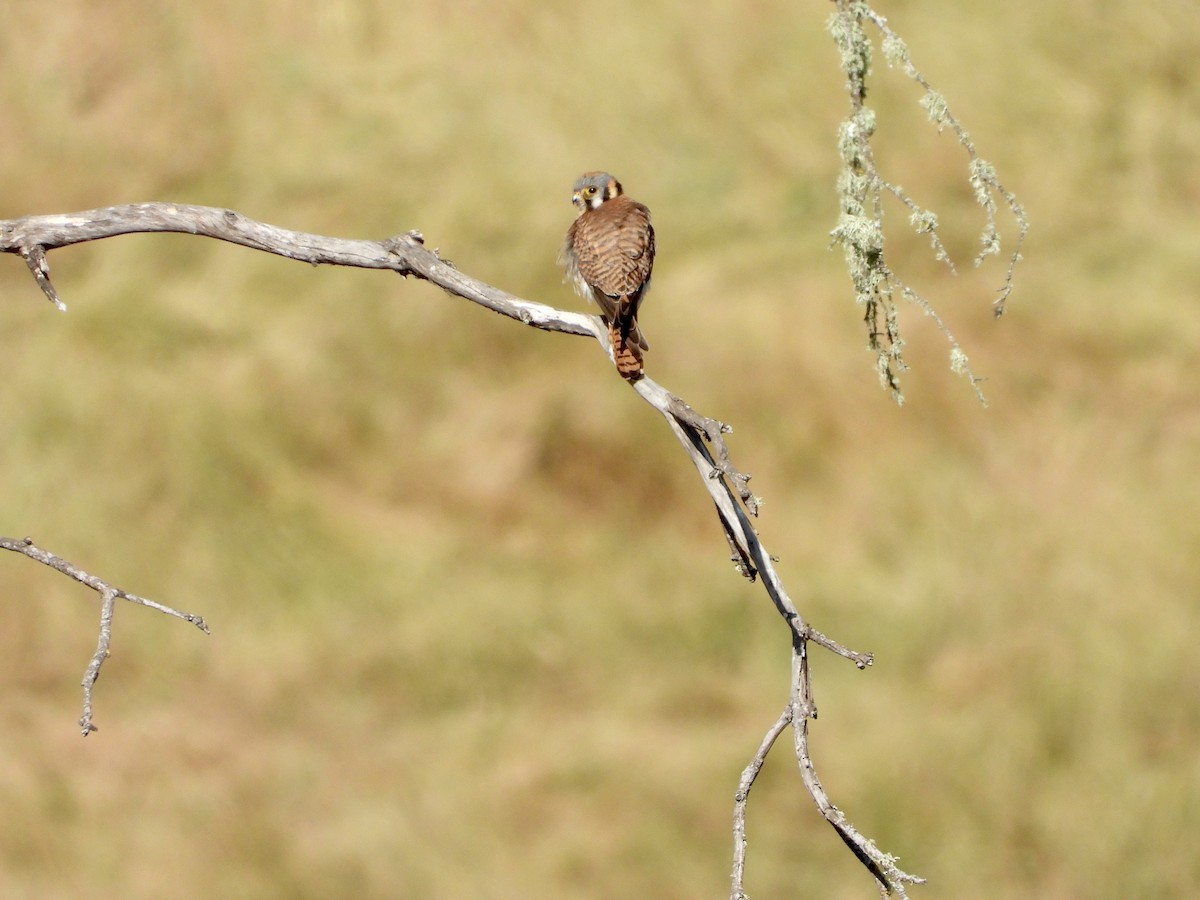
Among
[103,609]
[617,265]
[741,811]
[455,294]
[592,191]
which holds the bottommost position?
[741,811]

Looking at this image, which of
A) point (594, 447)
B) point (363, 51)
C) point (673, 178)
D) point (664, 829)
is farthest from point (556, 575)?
point (363, 51)

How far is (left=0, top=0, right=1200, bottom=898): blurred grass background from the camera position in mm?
7629

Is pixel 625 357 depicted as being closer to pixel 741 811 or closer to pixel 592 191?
pixel 741 811

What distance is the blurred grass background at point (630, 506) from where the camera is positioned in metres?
7.63

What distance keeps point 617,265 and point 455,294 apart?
35.8 inches

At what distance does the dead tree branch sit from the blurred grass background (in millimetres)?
4070

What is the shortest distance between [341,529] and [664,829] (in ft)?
7.54

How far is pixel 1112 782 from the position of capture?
7621 millimetres

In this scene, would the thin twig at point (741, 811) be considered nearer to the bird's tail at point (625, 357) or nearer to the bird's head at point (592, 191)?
the bird's tail at point (625, 357)

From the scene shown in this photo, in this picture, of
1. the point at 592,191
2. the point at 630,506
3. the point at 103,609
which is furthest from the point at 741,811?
the point at 630,506

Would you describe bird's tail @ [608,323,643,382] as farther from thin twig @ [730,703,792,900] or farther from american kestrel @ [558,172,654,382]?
thin twig @ [730,703,792,900]

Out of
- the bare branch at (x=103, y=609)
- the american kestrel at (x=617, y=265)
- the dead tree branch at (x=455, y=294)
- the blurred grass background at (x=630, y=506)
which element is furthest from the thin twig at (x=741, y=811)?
the blurred grass background at (x=630, y=506)

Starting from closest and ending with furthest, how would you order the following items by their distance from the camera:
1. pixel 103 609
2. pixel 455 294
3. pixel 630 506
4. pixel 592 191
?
pixel 103 609, pixel 455 294, pixel 592 191, pixel 630 506

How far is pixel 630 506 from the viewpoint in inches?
308
